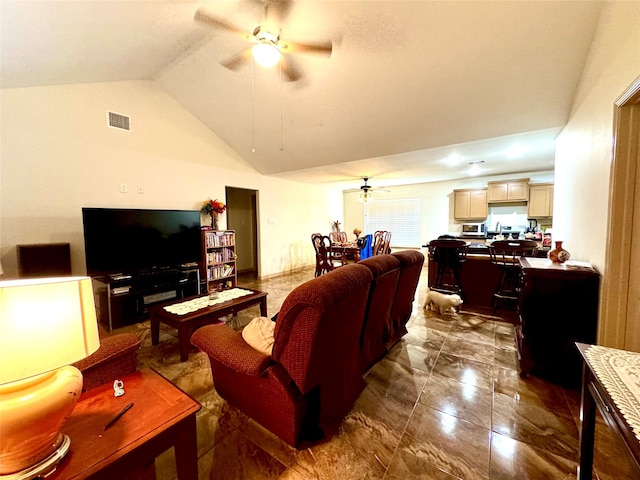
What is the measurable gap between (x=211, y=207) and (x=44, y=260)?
2188mm

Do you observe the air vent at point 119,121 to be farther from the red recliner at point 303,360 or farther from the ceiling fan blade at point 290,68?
the red recliner at point 303,360

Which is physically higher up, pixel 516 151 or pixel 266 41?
pixel 266 41

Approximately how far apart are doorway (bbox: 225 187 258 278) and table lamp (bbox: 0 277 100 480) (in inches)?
204

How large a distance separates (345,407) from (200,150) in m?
4.44

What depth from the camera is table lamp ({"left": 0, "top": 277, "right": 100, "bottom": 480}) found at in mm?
631

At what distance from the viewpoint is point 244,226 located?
248 inches

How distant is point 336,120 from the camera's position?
3723 millimetres

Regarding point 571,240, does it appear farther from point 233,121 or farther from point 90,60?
point 90,60

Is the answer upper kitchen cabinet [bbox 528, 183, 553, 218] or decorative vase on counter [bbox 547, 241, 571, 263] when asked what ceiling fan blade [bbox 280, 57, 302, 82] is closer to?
decorative vase on counter [bbox 547, 241, 571, 263]

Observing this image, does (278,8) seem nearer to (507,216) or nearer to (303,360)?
(303,360)

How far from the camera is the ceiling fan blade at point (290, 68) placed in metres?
2.67

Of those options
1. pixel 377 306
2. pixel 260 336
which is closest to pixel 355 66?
pixel 377 306

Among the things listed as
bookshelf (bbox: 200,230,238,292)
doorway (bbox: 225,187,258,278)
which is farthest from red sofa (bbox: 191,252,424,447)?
doorway (bbox: 225,187,258,278)

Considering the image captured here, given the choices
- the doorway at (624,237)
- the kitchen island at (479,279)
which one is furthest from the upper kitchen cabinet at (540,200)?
the doorway at (624,237)
